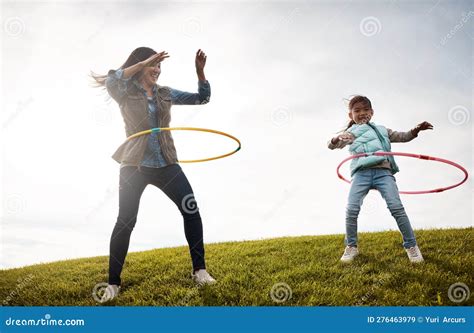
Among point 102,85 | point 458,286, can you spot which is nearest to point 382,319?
point 458,286

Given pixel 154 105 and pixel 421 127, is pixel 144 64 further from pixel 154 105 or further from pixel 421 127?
pixel 421 127

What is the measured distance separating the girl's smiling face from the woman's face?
2.65 metres

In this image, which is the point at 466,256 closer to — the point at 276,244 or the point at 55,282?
the point at 276,244

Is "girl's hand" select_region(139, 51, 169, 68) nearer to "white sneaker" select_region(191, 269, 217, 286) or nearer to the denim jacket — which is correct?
the denim jacket

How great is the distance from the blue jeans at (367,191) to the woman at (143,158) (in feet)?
6.42

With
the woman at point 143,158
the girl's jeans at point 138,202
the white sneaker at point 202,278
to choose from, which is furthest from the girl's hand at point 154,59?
the white sneaker at point 202,278

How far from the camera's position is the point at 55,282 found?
5402 millimetres

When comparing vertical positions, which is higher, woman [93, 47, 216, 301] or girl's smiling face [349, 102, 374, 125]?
girl's smiling face [349, 102, 374, 125]

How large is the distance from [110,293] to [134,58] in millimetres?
2459

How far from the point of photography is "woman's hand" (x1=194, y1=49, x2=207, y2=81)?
4.63 metres

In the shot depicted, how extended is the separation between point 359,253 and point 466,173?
1705mm

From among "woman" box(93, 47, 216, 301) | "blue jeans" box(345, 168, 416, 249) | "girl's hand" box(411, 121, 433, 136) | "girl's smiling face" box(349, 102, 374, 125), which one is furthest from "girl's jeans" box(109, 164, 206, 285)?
"girl's hand" box(411, 121, 433, 136)

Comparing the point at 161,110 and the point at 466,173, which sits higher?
the point at 161,110

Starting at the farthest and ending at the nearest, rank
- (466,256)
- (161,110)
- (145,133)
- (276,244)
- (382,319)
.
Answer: (276,244) → (466,256) → (161,110) → (145,133) → (382,319)
